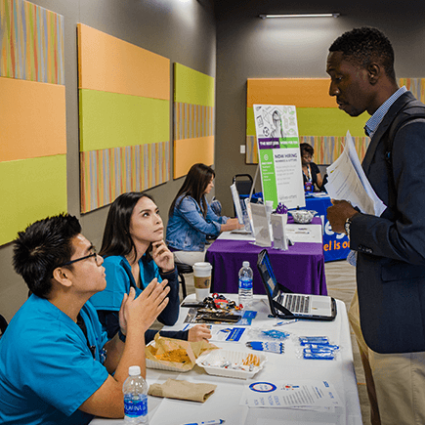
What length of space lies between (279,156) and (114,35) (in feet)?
7.54

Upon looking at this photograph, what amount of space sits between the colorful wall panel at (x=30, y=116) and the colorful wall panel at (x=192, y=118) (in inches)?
123

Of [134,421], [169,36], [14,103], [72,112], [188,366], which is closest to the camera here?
[134,421]

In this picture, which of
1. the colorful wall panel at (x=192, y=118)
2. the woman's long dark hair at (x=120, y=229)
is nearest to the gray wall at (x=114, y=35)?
the colorful wall panel at (x=192, y=118)

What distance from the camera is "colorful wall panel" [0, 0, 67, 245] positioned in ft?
8.05

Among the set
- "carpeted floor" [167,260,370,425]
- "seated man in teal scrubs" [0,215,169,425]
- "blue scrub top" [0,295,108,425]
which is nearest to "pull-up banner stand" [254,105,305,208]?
"carpeted floor" [167,260,370,425]

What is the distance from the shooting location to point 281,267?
3365 millimetres

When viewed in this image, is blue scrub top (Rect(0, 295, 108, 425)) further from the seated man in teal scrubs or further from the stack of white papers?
the stack of white papers

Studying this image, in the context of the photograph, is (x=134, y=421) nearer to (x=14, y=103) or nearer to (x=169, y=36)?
(x=14, y=103)

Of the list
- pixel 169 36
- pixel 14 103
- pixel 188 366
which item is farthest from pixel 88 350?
pixel 169 36

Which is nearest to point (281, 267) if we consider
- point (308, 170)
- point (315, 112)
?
point (308, 170)

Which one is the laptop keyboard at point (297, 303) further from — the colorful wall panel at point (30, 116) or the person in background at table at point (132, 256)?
the colorful wall panel at point (30, 116)

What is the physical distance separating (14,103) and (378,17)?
23.6 feet

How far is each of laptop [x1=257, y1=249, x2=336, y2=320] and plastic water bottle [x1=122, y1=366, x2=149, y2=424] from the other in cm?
92

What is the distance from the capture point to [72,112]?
3.29 meters
